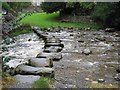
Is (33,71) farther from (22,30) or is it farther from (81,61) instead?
(22,30)

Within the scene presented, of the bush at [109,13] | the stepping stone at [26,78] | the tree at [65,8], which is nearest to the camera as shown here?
the stepping stone at [26,78]

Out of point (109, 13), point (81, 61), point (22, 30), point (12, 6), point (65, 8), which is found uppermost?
point (12, 6)

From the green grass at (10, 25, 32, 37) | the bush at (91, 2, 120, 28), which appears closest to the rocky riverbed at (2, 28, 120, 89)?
the green grass at (10, 25, 32, 37)

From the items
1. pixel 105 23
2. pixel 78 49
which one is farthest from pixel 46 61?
pixel 105 23

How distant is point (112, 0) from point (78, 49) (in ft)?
28.7

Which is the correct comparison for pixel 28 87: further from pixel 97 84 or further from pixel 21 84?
pixel 97 84

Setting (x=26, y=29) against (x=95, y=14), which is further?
(x=95, y=14)

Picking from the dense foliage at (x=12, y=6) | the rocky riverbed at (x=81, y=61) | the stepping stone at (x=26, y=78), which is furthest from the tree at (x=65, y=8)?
the stepping stone at (x=26, y=78)

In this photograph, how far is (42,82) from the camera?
17.9ft

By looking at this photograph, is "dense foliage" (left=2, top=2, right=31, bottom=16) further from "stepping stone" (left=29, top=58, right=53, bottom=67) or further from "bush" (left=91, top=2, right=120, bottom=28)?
"stepping stone" (left=29, top=58, right=53, bottom=67)

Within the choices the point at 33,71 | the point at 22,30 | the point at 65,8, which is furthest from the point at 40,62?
the point at 65,8

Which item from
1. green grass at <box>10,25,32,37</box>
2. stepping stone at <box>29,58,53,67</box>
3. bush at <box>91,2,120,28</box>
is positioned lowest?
green grass at <box>10,25,32,37</box>

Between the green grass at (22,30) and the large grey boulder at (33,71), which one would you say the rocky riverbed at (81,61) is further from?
Result: the green grass at (22,30)

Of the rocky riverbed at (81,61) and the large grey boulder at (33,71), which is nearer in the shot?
the large grey boulder at (33,71)
